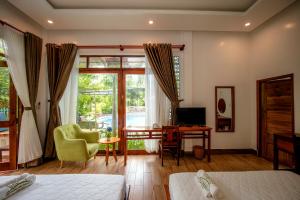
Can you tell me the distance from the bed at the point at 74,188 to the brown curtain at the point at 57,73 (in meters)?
2.37

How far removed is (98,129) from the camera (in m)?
4.34

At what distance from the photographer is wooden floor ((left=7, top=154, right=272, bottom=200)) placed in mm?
2896

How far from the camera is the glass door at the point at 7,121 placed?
3.21 metres

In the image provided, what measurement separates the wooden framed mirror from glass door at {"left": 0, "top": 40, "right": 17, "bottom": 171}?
4682 millimetres

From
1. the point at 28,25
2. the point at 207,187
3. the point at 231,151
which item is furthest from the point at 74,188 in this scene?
the point at 231,151

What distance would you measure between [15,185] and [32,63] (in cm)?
291

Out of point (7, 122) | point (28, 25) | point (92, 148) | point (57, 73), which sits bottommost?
point (92, 148)

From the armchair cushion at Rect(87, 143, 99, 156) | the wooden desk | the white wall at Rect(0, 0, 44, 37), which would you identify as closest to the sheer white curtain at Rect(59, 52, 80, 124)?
the armchair cushion at Rect(87, 143, 99, 156)

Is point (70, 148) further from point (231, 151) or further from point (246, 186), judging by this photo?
point (231, 151)

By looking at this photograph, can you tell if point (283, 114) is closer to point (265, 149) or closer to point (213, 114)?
point (265, 149)

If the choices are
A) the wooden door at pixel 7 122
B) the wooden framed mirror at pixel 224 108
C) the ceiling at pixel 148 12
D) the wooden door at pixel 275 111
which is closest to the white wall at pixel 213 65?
the wooden framed mirror at pixel 224 108

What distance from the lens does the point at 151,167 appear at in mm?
3451

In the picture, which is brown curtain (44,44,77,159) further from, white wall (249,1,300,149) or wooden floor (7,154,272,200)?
white wall (249,1,300,149)

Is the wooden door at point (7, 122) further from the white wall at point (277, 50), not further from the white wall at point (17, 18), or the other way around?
the white wall at point (277, 50)
